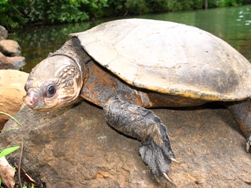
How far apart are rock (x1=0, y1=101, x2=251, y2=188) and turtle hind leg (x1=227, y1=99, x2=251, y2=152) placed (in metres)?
0.08

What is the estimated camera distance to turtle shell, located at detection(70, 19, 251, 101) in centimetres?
215

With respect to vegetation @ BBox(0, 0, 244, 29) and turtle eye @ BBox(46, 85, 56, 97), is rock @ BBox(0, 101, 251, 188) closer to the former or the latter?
turtle eye @ BBox(46, 85, 56, 97)

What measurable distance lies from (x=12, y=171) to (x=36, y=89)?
30.3 inches

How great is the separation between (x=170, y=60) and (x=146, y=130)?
0.62 metres

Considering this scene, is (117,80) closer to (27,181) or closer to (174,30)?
(174,30)

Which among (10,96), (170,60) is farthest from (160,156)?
(10,96)

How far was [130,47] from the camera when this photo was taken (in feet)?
7.43

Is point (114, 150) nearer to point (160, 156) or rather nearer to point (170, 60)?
point (160, 156)

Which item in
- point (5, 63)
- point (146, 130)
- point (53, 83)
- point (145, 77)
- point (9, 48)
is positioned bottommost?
point (9, 48)

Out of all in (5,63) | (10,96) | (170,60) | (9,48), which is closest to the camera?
(170,60)

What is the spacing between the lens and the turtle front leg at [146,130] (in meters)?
1.94

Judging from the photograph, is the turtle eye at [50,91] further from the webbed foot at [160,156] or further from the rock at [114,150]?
the webbed foot at [160,156]

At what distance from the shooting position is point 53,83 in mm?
2004

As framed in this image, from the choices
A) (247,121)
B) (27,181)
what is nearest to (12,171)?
(27,181)
